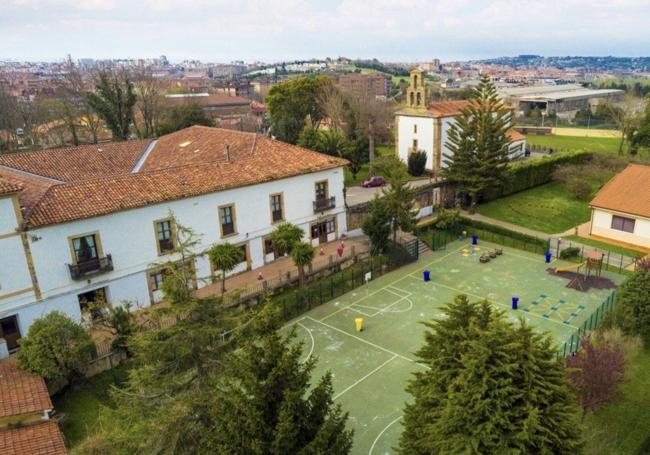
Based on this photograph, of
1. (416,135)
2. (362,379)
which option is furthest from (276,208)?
(416,135)

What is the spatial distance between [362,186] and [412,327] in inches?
914

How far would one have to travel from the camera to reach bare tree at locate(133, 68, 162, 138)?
175ft

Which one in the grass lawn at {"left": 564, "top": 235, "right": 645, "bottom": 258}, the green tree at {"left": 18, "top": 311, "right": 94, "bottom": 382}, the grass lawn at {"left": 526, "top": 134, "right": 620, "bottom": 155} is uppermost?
the green tree at {"left": 18, "top": 311, "right": 94, "bottom": 382}

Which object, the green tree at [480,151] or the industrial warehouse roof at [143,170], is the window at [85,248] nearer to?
the industrial warehouse roof at [143,170]

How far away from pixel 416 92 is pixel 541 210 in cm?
1574

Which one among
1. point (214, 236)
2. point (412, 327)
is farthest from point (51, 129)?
point (412, 327)

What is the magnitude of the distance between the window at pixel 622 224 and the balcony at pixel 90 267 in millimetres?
30026

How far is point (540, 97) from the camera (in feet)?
342

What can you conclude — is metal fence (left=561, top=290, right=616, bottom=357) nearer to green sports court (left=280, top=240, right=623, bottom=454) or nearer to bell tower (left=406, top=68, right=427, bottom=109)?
green sports court (left=280, top=240, right=623, bottom=454)

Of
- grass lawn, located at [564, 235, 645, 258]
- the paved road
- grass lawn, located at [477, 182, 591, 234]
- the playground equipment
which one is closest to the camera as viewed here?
the playground equipment

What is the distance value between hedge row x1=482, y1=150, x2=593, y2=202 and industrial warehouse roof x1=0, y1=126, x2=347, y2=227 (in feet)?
51.7

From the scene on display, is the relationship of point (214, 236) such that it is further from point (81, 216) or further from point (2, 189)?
point (2, 189)

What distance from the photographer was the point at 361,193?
41938 mm

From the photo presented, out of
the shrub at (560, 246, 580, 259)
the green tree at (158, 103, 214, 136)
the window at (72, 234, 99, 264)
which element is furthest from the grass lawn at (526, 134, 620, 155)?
the window at (72, 234, 99, 264)
